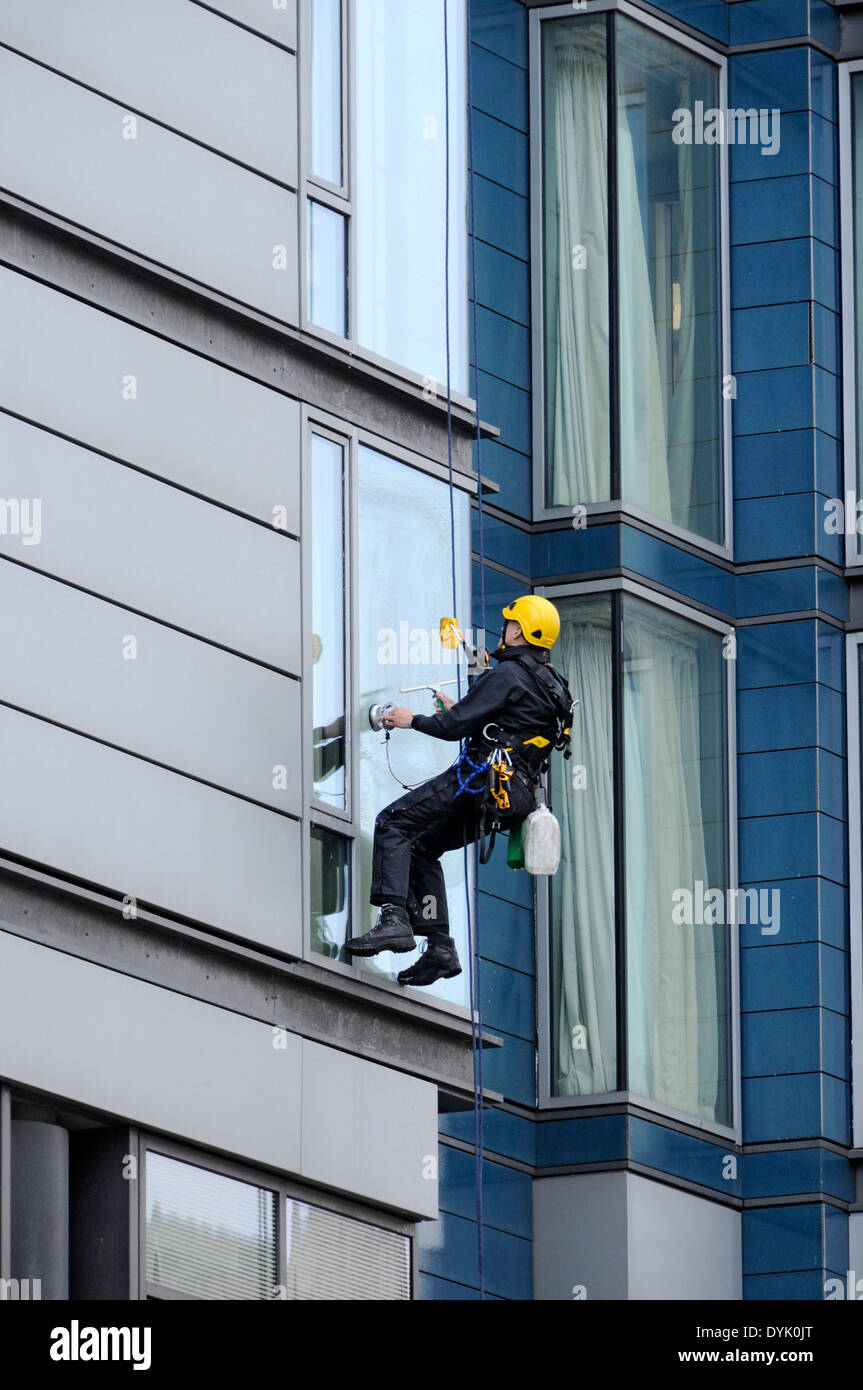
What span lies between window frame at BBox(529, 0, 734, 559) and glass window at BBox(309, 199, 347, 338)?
4483 mm

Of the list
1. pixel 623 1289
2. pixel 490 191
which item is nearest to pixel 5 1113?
pixel 623 1289

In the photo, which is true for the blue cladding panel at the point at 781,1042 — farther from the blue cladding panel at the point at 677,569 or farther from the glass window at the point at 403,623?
the glass window at the point at 403,623

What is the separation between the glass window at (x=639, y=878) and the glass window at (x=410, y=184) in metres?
3.58

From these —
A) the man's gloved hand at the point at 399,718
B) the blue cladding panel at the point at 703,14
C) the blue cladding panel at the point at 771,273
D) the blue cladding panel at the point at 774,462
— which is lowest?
the man's gloved hand at the point at 399,718

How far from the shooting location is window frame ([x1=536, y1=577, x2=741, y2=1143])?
24.0m

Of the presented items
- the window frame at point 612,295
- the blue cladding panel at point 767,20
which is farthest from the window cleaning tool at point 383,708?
the blue cladding panel at point 767,20

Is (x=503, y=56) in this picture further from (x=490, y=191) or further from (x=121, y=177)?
(x=121, y=177)

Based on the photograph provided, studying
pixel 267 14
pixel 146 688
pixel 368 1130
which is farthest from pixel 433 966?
pixel 267 14

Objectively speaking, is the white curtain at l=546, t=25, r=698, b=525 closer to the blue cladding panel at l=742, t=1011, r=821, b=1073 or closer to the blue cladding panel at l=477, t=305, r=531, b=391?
the blue cladding panel at l=477, t=305, r=531, b=391

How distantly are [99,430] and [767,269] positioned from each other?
27.6 feet

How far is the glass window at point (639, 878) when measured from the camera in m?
24.3

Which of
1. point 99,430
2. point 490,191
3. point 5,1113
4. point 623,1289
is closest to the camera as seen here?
point 5,1113

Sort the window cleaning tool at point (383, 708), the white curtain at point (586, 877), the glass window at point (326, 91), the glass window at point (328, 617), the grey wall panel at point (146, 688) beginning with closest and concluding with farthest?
1. the grey wall panel at point (146, 688)
2. the glass window at point (328, 617)
3. the window cleaning tool at point (383, 708)
4. the glass window at point (326, 91)
5. the white curtain at point (586, 877)

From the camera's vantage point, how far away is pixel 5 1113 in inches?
685
